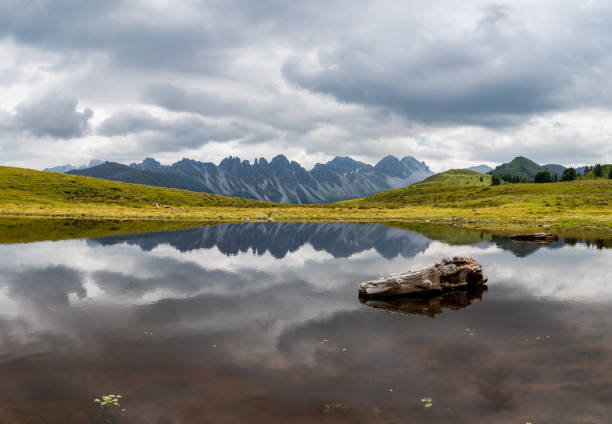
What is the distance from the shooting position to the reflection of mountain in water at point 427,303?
2725cm

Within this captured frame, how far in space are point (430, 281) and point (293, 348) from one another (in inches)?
633

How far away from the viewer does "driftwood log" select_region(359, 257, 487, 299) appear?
30.3 m

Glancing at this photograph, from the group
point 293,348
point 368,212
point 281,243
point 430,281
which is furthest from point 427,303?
point 368,212

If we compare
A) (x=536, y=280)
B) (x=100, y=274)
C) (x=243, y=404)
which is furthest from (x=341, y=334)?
(x=100, y=274)

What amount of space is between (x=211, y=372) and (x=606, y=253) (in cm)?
6065

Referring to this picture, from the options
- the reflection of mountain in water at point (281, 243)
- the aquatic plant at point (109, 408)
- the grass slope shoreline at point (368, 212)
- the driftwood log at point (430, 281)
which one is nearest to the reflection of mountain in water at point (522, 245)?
the reflection of mountain in water at point (281, 243)

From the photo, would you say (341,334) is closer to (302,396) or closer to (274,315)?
(274,315)

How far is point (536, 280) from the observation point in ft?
121

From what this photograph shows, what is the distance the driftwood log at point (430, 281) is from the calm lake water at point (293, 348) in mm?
1350

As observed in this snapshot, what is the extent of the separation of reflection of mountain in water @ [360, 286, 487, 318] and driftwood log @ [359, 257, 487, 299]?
0.58 metres

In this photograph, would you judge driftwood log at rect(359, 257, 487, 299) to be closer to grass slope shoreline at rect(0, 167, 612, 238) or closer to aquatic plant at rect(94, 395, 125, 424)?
aquatic plant at rect(94, 395, 125, 424)

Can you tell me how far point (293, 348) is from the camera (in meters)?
20.1

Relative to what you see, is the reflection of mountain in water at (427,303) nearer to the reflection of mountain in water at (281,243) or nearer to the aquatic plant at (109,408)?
the aquatic plant at (109,408)

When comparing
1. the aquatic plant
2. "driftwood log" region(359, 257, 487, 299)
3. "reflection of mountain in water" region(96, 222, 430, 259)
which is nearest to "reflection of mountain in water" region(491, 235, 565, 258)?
"reflection of mountain in water" region(96, 222, 430, 259)
